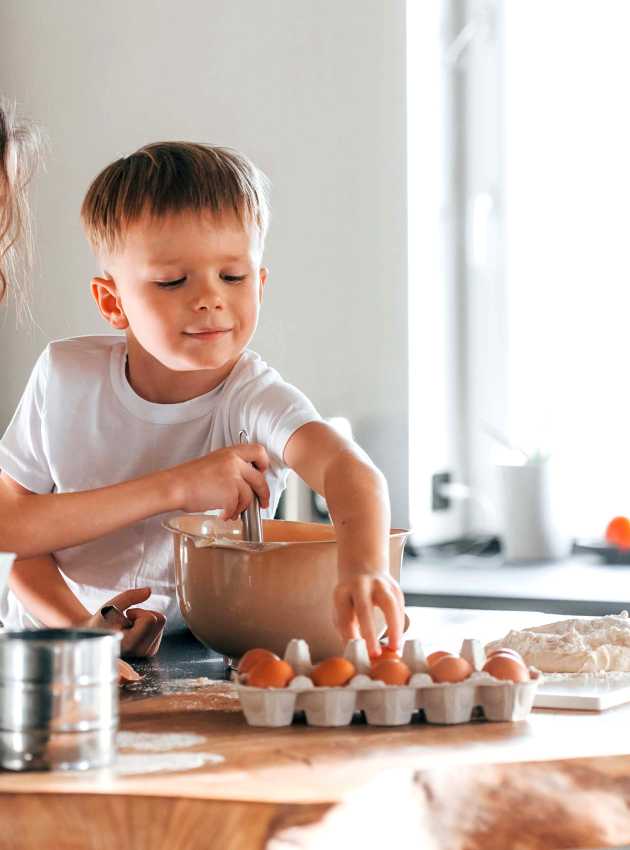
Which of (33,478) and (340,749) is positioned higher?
→ (33,478)

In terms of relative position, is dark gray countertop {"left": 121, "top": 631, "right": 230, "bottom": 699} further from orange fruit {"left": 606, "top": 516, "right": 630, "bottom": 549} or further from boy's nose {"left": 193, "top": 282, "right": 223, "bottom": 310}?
orange fruit {"left": 606, "top": 516, "right": 630, "bottom": 549}

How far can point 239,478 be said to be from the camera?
1.19m

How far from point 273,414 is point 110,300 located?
0.27m

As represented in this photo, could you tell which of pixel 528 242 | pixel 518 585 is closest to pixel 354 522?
pixel 518 585

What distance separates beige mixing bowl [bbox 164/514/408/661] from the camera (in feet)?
3.43

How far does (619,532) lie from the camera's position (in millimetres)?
2807

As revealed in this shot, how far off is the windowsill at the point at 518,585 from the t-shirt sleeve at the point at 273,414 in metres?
1.00

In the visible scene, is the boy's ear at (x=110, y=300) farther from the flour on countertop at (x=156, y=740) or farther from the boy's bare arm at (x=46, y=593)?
the flour on countertop at (x=156, y=740)

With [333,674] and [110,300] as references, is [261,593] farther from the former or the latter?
[110,300]

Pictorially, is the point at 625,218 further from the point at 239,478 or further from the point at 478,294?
the point at 239,478

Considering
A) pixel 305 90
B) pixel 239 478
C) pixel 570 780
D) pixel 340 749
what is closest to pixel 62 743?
pixel 340 749

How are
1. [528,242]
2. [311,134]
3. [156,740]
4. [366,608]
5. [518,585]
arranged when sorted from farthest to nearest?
[528,242], [311,134], [518,585], [366,608], [156,740]

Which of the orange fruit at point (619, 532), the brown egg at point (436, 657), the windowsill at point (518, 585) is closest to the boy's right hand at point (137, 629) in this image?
the brown egg at point (436, 657)

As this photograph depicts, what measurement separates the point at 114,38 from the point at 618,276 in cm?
128
